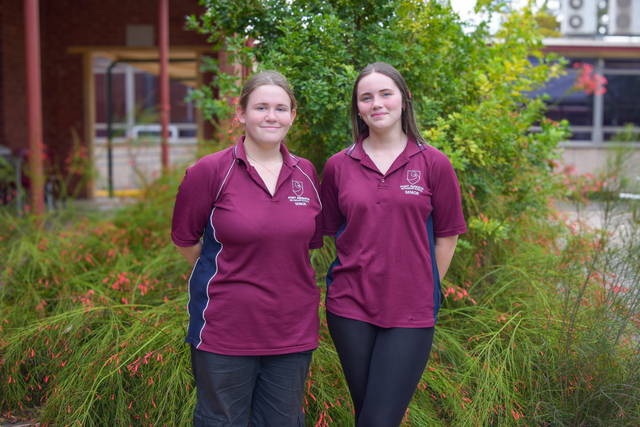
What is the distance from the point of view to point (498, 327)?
128 inches

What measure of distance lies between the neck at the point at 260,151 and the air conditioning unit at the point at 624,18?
49.6 ft

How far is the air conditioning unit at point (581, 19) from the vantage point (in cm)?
1416

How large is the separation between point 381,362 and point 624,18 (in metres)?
15.6

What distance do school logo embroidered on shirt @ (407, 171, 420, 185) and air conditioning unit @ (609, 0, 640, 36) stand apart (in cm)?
1488

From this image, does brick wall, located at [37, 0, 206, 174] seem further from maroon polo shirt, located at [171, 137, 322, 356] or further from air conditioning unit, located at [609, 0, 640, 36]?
air conditioning unit, located at [609, 0, 640, 36]

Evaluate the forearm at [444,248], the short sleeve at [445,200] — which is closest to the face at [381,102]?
the short sleeve at [445,200]

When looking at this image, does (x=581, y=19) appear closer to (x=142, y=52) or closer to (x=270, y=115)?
(x=142, y=52)

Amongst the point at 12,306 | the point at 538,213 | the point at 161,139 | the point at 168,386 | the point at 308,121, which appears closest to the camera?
the point at 168,386

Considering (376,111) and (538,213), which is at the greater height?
(376,111)

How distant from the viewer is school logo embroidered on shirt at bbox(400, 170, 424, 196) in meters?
2.21

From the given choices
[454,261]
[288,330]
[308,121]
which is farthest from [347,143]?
[288,330]

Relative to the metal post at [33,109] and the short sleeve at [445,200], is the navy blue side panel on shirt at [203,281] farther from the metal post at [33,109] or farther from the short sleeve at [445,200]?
the metal post at [33,109]

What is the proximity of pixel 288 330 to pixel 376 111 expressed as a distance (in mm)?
898

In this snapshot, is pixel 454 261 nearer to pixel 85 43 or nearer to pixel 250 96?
pixel 250 96
